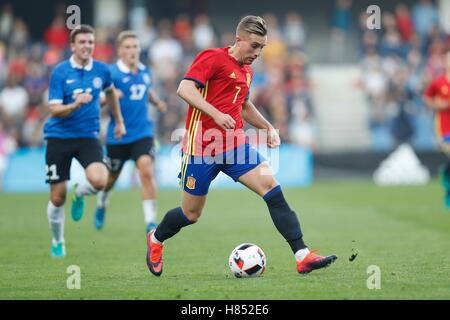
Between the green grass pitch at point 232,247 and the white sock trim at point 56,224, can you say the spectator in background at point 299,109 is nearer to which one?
the green grass pitch at point 232,247

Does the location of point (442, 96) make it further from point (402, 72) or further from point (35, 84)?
point (35, 84)

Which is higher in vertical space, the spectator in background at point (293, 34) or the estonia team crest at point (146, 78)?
the spectator in background at point (293, 34)

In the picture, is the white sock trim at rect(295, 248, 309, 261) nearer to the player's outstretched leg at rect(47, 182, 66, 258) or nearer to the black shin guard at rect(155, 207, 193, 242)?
the black shin guard at rect(155, 207, 193, 242)

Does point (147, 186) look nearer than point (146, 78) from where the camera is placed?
Yes

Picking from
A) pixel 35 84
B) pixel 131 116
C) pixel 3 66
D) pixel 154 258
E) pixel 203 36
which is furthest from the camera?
pixel 203 36

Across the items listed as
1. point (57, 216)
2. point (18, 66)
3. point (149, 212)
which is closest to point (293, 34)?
point (18, 66)

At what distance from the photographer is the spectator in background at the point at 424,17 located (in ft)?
98.2

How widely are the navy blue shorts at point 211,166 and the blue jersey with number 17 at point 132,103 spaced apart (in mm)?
4714

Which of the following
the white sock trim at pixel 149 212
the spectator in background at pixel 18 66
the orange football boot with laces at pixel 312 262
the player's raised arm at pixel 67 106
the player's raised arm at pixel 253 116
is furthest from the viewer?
the spectator in background at pixel 18 66

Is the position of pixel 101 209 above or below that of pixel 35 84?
below

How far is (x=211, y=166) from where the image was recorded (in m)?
8.94

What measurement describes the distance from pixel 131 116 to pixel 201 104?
5.23m

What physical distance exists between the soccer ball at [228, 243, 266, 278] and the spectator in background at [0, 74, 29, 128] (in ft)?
55.2

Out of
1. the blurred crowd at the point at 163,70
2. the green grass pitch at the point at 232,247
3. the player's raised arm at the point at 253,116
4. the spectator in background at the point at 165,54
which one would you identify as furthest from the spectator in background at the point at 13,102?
the player's raised arm at the point at 253,116
